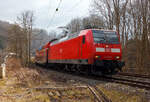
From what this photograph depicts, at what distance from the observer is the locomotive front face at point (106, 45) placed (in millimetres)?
10422

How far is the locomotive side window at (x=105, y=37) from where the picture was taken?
1071cm

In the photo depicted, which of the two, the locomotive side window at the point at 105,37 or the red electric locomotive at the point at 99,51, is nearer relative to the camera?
the red electric locomotive at the point at 99,51

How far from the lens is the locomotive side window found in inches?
422

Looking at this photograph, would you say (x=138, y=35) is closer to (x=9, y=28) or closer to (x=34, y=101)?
(x=34, y=101)

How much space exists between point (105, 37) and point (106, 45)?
1.87 ft

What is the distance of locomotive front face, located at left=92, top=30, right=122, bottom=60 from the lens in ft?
34.2

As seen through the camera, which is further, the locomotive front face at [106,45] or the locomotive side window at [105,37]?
the locomotive side window at [105,37]

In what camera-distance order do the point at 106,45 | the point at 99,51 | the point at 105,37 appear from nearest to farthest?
the point at 99,51, the point at 106,45, the point at 105,37

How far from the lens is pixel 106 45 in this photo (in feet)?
35.0

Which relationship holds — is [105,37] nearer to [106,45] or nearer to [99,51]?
[106,45]

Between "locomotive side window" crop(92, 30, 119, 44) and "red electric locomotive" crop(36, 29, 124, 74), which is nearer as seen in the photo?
"red electric locomotive" crop(36, 29, 124, 74)

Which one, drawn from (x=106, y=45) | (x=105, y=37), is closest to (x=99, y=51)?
(x=106, y=45)

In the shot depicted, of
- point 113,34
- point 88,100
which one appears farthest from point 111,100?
point 113,34

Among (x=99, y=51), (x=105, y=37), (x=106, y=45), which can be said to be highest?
(x=105, y=37)
